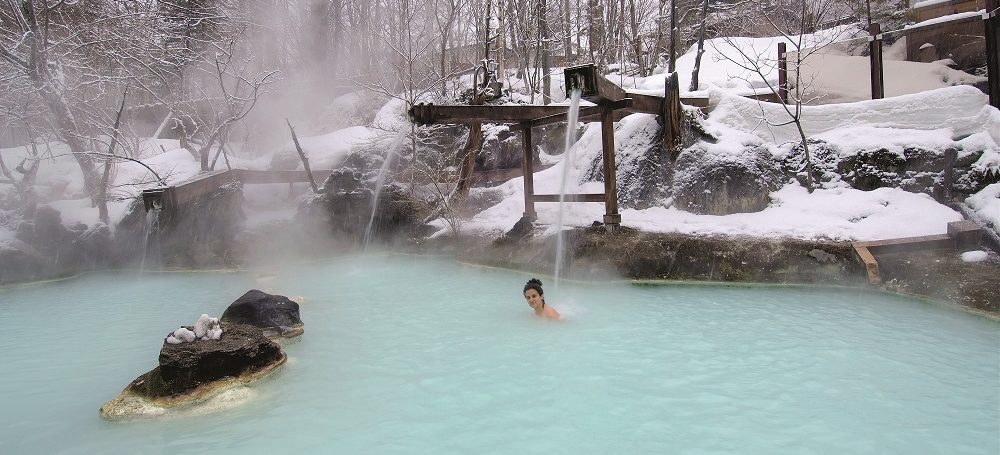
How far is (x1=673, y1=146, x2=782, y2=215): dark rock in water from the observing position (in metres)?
8.27

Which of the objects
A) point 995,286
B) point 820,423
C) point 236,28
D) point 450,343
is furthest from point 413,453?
point 236,28

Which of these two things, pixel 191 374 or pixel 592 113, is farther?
pixel 592 113

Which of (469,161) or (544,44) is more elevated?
(544,44)

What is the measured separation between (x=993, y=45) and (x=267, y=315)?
1041 cm

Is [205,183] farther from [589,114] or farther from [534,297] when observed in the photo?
[534,297]

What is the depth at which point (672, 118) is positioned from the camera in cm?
886

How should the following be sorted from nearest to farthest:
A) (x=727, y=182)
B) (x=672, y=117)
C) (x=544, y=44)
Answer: (x=727, y=182) → (x=672, y=117) → (x=544, y=44)

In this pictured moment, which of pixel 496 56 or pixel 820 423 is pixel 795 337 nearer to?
pixel 820 423

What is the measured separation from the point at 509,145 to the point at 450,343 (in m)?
8.27

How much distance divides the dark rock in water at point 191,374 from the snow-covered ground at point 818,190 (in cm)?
536

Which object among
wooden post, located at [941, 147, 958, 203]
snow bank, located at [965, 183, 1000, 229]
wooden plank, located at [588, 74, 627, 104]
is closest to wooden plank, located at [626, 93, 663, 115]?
wooden plank, located at [588, 74, 627, 104]

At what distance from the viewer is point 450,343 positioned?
4977mm

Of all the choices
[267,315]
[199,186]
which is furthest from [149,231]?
[267,315]

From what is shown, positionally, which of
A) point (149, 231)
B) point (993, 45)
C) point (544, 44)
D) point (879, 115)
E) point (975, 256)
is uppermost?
point (544, 44)
